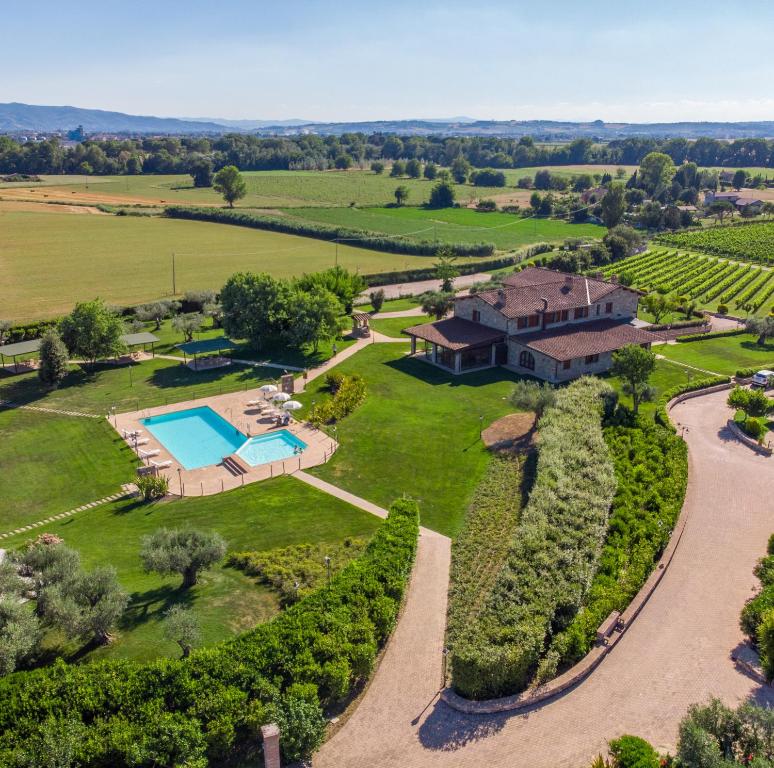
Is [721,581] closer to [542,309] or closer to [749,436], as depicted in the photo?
[749,436]

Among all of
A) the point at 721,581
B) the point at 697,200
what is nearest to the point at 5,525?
the point at 721,581

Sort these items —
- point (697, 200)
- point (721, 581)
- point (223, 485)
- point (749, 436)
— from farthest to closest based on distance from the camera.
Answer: point (697, 200) < point (749, 436) < point (223, 485) < point (721, 581)

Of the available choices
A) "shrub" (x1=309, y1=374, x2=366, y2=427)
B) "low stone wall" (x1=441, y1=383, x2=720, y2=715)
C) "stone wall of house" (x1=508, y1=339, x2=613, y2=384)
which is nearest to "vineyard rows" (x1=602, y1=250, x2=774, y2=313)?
"stone wall of house" (x1=508, y1=339, x2=613, y2=384)

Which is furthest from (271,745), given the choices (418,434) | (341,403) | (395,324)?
(395,324)

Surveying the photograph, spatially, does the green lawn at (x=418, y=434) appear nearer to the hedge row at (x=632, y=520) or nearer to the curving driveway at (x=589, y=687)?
the curving driveway at (x=589, y=687)

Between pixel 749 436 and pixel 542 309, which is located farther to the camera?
pixel 542 309

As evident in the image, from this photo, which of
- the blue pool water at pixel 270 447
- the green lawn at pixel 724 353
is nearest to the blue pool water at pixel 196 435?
the blue pool water at pixel 270 447

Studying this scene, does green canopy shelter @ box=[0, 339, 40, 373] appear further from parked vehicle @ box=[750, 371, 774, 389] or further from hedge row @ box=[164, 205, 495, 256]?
hedge row @ box=[164, 205, 495, 256]
